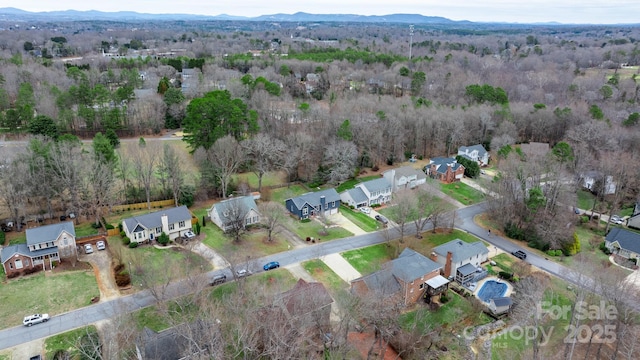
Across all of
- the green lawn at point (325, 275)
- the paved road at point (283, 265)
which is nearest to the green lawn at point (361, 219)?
the paved road at point (283, 265)

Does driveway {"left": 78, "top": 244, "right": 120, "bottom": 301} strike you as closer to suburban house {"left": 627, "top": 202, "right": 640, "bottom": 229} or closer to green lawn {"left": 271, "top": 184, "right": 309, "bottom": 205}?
green lawn {"left": 271, "top": 184, "right": 309, "bottom": 205}

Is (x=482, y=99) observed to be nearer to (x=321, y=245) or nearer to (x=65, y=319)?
(x=321, y=245)

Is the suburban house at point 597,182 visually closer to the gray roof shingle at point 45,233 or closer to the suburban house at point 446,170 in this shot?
the suburban house at point 446,170

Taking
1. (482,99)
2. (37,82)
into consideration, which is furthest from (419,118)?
(37,82)

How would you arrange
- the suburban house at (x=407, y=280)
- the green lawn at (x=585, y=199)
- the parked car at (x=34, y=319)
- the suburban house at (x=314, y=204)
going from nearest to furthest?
the parked car at (x=34, y=319), the suburban house at (x=407, y=280), the suburban house at (x=314, y=204), the green lawn at (x=585, y=199)

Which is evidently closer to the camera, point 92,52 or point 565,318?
point 565,318

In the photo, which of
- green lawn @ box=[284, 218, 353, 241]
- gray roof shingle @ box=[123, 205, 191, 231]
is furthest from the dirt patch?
gray roof shingle @ box=[123, 205, 191, 231]
